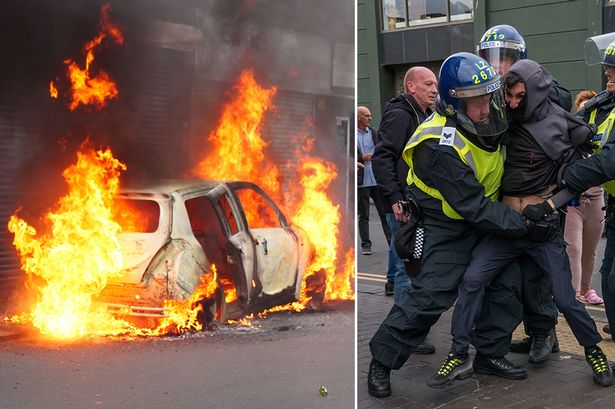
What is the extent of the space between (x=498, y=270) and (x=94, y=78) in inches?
113

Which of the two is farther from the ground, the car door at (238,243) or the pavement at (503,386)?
the car door at (238,243)

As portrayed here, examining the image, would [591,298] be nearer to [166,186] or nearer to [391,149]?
[391,149]

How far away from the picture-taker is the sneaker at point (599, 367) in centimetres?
405

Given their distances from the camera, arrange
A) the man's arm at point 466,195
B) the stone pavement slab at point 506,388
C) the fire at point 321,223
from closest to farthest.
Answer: the fire at point 321,223
the man's arm at point 466,195
the stone pavement slab at point 506,388

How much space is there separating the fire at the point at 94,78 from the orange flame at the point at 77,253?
0.13 m

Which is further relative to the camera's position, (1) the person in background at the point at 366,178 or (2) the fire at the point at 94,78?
(1) the person in background at the point at 366,178

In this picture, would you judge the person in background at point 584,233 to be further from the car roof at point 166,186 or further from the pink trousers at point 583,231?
the car roof at point 166,186

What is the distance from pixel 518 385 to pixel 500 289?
540 millimetres

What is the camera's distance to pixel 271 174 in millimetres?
2164

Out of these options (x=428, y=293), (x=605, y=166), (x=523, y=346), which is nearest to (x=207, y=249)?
(x=428, y=293)

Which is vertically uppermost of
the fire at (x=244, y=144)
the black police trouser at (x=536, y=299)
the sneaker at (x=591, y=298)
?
the fire at (x=244, y=144)

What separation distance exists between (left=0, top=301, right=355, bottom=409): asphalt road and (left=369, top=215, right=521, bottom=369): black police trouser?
5.01ft

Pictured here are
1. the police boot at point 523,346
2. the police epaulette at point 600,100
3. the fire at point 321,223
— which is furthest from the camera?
the police boot at point 523,346

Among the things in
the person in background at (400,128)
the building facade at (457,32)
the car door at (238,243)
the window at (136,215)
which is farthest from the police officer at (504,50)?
the building facade at (457,32)
